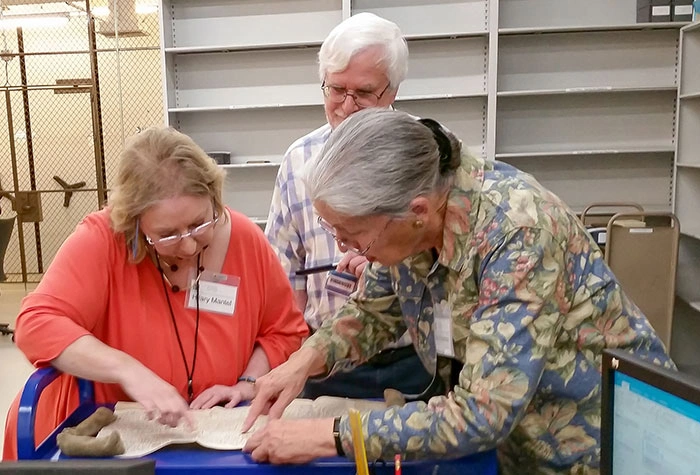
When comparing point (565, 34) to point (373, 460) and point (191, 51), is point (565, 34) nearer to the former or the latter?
point (191, 51)

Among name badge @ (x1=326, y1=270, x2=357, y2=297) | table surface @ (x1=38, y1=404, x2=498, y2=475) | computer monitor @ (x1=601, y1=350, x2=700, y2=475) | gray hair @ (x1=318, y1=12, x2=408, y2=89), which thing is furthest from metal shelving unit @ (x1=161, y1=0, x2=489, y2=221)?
computer monitor @ (x1=601, y1=350, x2=700, y2=475)

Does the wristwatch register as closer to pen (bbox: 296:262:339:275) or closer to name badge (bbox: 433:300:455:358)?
name badge (bbox: 433:300:455:358)

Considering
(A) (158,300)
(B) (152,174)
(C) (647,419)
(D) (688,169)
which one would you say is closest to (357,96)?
(B) (152,174)

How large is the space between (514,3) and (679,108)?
1.29 meters

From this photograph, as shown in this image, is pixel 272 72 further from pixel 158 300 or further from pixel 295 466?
pixel 295 466

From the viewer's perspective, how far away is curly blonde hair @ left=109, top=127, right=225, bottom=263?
1.26 meters

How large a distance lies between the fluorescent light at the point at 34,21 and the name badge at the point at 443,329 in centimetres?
566

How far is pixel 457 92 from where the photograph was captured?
4.21 m

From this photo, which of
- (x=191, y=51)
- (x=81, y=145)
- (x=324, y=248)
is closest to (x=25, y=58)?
(x=81, y=145)

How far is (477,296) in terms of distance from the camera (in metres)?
1.02

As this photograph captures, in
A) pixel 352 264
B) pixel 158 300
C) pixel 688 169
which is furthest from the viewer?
pixel 688 169

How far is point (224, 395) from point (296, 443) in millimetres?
412

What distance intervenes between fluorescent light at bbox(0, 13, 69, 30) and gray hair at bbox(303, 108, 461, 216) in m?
5.62

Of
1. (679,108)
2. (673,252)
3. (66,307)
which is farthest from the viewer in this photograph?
(679,108)
